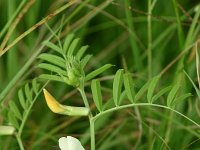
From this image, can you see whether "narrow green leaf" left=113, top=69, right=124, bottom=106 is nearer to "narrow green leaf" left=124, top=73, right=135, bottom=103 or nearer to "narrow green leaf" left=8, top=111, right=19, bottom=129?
"narrow green leaf" left=124, top=73, right=135, bottom=103

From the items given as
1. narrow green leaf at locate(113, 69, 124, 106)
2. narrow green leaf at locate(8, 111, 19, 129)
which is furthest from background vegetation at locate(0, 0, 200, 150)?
narrow green leaf at locate(113, 69, 124, 106)

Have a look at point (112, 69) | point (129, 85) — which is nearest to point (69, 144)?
point (129, 85)

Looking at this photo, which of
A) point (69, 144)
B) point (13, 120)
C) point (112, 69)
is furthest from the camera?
point (112, 69)

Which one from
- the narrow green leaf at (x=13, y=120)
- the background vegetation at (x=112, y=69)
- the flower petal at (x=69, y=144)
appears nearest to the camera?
the flower petal at (x=69, y=144)

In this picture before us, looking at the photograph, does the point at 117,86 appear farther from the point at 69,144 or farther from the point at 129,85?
the point at 69,144

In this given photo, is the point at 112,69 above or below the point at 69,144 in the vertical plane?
above

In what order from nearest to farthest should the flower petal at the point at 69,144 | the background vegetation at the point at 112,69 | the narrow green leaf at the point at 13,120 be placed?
the flower petal at the point at 69,144 < the narrow green leaf at the point at 13,120 < the background vegetation at the point at 112,69

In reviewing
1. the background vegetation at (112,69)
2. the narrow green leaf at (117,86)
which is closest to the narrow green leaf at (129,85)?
the narrow green leaf at (117,86)

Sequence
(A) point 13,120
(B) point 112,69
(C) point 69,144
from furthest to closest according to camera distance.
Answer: (B) point 112,69, (A) point 13,120, (C) point 69,144

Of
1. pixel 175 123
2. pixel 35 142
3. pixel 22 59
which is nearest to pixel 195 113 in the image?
pixel 175 123

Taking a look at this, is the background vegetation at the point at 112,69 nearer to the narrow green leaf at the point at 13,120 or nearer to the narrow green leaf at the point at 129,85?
the narrow green leaf at the point at 13,120
